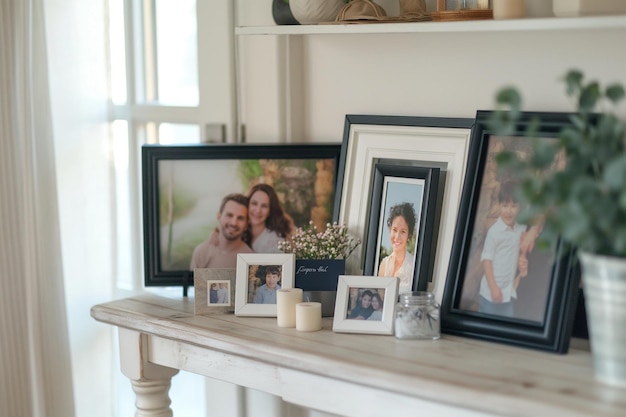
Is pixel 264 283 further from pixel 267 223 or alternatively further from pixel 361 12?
pixel 361 12

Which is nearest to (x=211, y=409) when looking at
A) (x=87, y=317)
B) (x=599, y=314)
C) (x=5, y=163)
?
(x=87, y=317)

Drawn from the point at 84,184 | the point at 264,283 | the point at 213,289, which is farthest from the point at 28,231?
the point at 264,283

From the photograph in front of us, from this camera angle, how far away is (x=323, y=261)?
1804 mm

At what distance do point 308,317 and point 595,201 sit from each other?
0.66m

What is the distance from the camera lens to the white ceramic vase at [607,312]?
134 centimetres

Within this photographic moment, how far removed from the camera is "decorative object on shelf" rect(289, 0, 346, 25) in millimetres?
1845

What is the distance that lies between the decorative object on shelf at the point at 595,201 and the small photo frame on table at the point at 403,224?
16.2 inches

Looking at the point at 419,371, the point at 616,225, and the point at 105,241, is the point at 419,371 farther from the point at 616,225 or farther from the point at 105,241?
the point at 105,241

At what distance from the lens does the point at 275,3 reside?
77.6 inches

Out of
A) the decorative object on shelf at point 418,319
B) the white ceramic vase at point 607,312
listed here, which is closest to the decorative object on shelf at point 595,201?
the white ceramic vase at point 607,312

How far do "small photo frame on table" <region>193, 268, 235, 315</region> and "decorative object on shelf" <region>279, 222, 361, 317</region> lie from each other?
0.49ft

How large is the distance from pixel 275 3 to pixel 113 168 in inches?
31.1

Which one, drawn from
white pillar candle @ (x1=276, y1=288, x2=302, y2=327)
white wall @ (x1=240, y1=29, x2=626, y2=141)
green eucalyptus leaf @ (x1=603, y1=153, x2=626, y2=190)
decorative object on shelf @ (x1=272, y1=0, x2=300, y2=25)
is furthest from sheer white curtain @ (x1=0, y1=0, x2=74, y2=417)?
green eucalyptus leaf @ (x1=603, y1=153, x2=626, y2=190)

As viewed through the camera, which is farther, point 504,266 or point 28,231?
point 28,231
